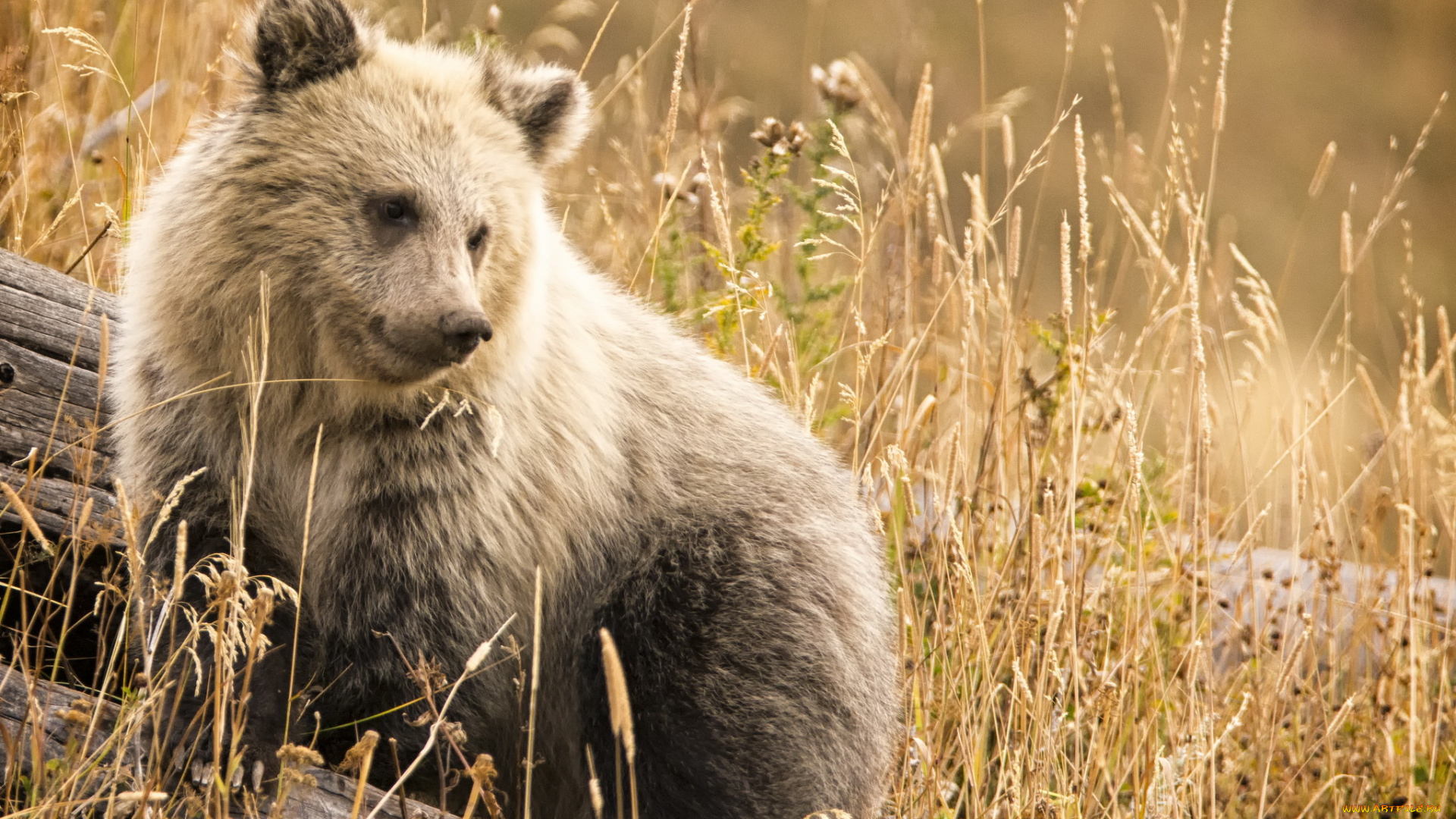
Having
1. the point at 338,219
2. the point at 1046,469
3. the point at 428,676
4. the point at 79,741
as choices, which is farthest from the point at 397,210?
the point at 1046,469

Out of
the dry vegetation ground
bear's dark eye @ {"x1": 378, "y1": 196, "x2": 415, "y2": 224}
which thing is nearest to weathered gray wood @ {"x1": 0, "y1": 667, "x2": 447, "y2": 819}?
the dry vegetation ground

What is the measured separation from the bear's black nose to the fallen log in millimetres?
760

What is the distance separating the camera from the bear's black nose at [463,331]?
3.14m

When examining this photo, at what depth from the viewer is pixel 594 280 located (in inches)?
163

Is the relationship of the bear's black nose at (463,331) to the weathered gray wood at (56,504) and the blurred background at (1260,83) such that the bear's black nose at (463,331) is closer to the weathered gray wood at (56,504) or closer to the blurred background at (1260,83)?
the weathered gray wood at (56,504)

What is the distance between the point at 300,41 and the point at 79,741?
176 cm

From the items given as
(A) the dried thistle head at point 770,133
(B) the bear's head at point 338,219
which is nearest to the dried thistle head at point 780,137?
(A) the dried thistle head at point 770,133

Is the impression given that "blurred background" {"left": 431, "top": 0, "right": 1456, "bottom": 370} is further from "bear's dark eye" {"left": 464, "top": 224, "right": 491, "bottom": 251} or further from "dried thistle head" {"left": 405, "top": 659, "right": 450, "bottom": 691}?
"dried thistle head" {"left": 405, "top": 659, "right": 450, "bottom": 691}

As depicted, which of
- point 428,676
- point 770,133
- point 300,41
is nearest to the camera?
point 428,676

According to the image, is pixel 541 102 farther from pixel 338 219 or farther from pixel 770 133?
pixel 770 133

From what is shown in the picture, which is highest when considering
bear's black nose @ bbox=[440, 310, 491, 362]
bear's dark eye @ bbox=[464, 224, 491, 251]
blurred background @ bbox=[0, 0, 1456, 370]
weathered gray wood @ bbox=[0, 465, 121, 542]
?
blurred background @ bbox=[0, 0, 1456, 370]

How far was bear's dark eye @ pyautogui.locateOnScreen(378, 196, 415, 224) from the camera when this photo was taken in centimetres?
338

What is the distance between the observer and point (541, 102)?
3.81 m

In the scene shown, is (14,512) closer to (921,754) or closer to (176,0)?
(921,754)
